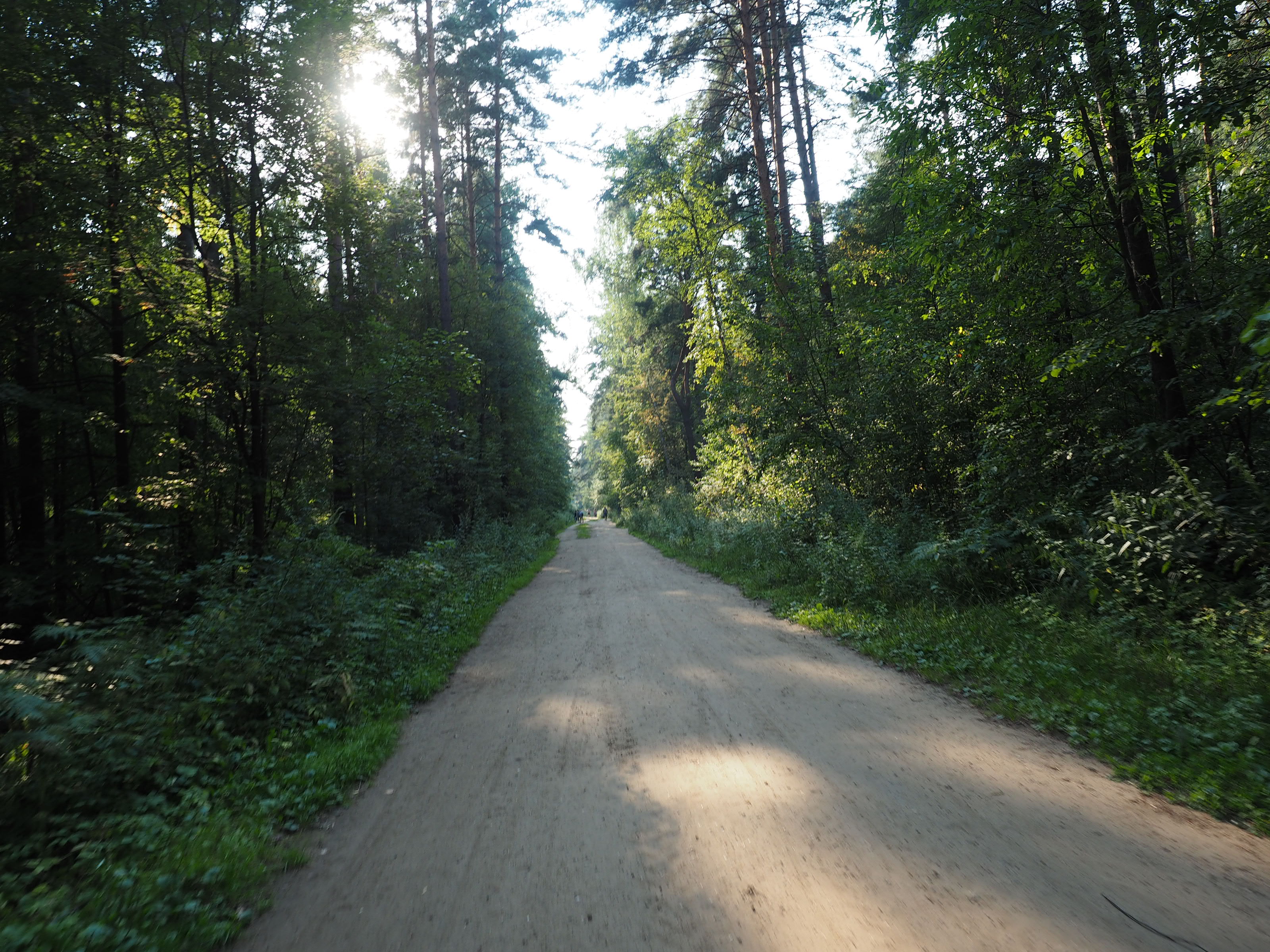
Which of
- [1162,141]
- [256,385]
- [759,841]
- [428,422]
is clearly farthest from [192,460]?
[1162,141]

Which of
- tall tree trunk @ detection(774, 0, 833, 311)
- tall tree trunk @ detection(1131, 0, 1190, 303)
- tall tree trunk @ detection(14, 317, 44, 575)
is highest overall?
tall tree trunk @ detection(774, 0, 833, 311)

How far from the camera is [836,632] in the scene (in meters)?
7.71

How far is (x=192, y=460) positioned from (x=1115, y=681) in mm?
11060

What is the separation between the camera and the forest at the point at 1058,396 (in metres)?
4.99

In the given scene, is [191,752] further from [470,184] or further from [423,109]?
[470,184]

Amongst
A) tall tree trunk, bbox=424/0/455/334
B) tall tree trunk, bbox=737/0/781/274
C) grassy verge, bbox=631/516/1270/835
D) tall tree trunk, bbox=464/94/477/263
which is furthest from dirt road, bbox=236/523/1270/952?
tall tree trunk, bbox=464/94/477/263

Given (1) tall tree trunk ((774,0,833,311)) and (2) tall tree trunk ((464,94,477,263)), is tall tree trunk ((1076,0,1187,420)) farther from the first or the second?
(2) tall tree trunk ((464,94,477,263))

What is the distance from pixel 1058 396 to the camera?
26.3ft

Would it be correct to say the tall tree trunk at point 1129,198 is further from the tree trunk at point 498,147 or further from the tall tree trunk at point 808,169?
the tree trunk at point 498,147

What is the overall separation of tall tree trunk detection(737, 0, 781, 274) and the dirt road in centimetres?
1176

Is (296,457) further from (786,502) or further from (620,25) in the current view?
(620,25)

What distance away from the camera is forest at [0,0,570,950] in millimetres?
3549

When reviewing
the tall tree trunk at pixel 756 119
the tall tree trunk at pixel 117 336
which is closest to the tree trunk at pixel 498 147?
the tall tree trunk at pixel 756 119

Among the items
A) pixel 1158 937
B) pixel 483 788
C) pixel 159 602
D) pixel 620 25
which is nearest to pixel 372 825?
pixel 483 788
